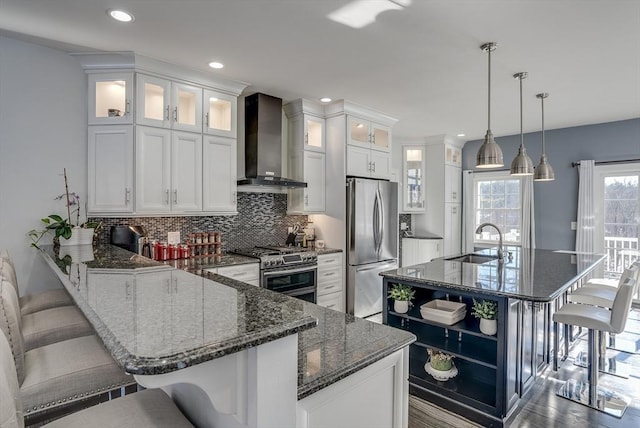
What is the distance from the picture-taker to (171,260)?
3.26m

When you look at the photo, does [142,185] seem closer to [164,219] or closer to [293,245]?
[164,219]

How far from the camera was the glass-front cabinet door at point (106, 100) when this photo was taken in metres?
2.97

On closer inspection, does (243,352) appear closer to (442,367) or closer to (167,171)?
(442,367)

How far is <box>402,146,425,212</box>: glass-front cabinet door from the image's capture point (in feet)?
20.5

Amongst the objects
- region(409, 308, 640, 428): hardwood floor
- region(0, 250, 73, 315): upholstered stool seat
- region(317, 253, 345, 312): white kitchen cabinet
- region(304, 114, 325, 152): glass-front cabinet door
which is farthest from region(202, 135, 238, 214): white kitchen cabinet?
region(409, 308, 640, 428): hardwood floor

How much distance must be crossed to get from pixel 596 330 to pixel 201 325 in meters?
2.96

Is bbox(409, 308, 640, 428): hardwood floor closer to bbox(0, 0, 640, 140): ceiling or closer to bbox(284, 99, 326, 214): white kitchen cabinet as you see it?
bbox(284, 99, 326, 214): white kitchen cabinet

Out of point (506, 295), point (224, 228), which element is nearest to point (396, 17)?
point (506, 295)

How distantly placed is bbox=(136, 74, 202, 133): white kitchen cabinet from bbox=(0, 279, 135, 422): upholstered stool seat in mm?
2009

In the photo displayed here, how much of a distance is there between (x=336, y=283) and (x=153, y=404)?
323 centimetres

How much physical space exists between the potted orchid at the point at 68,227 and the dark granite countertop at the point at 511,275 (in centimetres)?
243

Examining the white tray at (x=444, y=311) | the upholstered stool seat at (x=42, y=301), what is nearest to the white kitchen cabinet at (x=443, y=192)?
the white tray at (x=444, y=311)

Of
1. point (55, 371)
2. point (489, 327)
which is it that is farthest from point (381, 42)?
point (55, 371)

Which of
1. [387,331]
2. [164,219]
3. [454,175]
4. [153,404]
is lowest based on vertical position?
[153,404]
